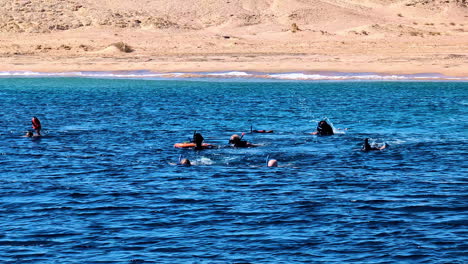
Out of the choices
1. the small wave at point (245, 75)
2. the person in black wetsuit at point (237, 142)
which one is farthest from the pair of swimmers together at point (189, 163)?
the small wave at point (245, 75)

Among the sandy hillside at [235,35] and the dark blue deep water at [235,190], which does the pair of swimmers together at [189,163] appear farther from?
the sandy hillside at [235,35]

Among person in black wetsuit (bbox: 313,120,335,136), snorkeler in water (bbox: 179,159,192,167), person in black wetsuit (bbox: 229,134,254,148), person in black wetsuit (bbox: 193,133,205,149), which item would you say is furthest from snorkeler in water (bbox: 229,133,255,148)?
person in black wetsuit (bbox: 313,120,335,136)

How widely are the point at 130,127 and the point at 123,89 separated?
26786mm

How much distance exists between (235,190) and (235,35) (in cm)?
7925

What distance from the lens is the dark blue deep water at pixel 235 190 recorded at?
15.5 m

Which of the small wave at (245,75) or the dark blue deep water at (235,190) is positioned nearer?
the dark blue deep water at (235,190)

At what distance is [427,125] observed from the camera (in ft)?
121

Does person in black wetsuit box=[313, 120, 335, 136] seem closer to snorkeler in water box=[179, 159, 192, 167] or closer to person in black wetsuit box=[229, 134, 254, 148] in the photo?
person in black wetsuit box=[229, 134, 254, 148]

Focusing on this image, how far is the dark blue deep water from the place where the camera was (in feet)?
50.7

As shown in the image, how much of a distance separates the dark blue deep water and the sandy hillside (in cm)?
2941

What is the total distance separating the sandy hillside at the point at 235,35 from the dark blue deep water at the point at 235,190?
2941 centimetres

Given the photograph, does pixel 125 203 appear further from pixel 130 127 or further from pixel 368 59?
pixel 368 59

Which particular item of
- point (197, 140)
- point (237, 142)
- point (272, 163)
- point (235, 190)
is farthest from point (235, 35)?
point (235, 190)

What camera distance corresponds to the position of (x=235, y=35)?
9906 centimetres
